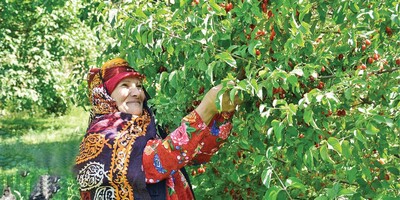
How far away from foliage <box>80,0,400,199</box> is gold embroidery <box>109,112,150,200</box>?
12 centimetres

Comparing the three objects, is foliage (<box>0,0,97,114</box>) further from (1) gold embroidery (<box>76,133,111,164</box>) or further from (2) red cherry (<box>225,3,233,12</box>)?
(2) red cherry (<box>225,3,233,12</box>)

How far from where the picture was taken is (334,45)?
2.54m

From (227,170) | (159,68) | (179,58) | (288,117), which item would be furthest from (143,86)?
(288,117)

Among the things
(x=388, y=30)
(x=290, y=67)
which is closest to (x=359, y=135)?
(x=290, y=67)

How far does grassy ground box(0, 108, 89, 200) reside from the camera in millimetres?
6164

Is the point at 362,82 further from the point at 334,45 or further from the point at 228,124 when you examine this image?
the point at 228,124

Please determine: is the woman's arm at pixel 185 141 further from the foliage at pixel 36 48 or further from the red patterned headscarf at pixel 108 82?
the foliage at pixel 36 48

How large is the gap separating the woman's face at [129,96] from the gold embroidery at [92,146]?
160mm

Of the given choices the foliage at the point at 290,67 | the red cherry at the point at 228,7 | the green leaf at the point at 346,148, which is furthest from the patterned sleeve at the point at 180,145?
the green leaf at the point at 346,148

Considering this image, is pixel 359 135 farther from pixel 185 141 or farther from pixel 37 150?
pixel 37 150

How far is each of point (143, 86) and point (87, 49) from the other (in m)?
7.62

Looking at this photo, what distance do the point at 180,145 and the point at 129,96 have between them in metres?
0.40

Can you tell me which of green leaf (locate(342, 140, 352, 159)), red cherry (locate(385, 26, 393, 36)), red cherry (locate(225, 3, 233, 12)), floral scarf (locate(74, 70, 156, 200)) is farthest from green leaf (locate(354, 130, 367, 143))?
floral scarf (locate(74, 70, 156, 200))

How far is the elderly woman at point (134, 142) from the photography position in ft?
8.38
